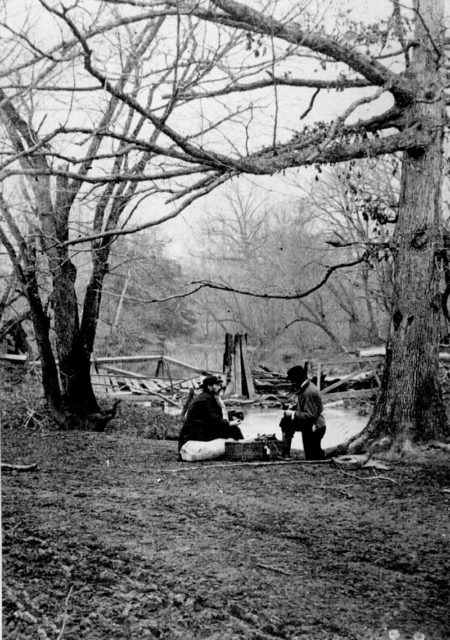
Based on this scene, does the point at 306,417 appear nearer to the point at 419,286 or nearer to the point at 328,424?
the point at 419,286

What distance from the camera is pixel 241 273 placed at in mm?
40750

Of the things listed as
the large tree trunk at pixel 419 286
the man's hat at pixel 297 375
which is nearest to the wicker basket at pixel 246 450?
the man's hat at pixel 297 375

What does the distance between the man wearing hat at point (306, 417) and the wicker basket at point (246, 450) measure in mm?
390

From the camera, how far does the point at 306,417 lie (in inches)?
352

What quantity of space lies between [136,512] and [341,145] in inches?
207

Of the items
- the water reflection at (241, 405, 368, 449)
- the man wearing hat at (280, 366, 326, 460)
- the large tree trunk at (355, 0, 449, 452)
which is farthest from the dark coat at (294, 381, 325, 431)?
the water reflection at (241, 405, 368, 449)

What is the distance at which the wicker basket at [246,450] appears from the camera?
9.04m

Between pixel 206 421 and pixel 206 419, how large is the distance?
3 centimetres

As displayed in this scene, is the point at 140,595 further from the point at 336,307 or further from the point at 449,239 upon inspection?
the point at 336,307

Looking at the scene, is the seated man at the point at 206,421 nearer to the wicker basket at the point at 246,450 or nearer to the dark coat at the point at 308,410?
the wicker basket at the point at 246,450

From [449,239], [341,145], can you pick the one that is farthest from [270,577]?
[449,239]

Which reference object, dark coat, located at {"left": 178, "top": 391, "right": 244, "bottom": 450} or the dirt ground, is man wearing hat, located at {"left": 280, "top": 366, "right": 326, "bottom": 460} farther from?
dark coat, located at {"left": 178, "top": 391, "right": 244, "bottom": 450}

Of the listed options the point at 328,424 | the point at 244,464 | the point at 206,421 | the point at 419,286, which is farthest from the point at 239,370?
the point at 244,464

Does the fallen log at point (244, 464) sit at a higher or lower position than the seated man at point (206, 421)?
lower
